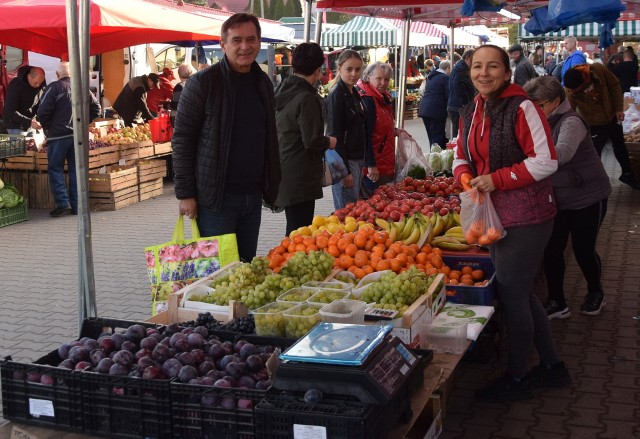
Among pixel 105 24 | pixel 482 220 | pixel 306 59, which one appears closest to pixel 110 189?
pixel 105 24

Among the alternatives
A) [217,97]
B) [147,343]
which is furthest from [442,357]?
[217,97]

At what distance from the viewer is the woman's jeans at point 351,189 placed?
6.70 meters

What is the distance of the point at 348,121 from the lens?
21.2ft

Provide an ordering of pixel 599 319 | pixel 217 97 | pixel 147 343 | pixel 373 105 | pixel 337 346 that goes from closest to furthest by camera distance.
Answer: pixel 337 346
pixel 147 343
pixel 217 97
pixel 599 319
pixel 373 105

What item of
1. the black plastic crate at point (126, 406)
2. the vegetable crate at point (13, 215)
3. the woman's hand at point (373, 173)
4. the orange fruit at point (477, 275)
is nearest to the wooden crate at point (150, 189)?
the vegetable crate at point (13, 215)

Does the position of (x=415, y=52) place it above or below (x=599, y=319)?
above

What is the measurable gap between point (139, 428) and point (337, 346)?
73 centimetres

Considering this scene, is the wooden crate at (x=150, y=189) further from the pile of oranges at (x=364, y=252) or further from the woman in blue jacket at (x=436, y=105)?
the pile of oranges at (x=364, y=252)

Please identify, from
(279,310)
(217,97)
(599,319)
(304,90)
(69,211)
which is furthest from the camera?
(69,211)

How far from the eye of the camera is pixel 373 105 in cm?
720

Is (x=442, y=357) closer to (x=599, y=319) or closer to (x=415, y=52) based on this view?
(x=599, y=319)

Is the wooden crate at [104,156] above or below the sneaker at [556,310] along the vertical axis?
above

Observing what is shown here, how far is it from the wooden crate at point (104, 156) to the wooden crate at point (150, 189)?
568 mm

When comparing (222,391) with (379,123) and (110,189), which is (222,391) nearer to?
(379,123)
